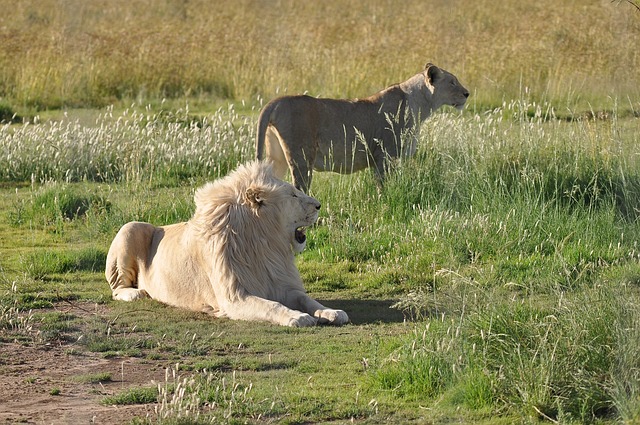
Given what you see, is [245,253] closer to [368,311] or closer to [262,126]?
[368,311]

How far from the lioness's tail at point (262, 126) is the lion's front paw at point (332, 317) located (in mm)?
3025

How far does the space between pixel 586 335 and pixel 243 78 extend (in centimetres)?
1346

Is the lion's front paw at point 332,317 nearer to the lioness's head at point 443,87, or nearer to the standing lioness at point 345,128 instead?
the standing lioness at point 345,128

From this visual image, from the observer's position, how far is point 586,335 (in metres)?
5.60

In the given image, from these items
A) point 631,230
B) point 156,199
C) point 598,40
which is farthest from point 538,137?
point 598,40

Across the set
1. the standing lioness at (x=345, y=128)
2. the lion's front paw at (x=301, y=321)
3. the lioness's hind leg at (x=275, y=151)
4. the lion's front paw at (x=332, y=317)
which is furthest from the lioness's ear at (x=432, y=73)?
the lion's front paw at (x=301, y=321)

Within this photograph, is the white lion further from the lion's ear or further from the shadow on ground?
the shadow on ground

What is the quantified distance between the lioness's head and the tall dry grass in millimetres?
1810

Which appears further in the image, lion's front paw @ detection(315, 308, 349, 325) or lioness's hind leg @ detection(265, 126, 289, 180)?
lioness's hind leg @ detection(265, 126, 289, 180)

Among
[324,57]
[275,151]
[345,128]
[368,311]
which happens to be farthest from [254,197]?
[324,57]

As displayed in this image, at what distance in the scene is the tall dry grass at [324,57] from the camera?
665 inches

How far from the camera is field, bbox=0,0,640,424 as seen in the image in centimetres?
559

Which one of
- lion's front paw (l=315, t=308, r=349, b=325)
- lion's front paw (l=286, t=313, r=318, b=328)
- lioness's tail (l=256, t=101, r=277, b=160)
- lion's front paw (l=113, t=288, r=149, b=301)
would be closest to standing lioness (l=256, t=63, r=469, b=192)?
lioness's tail (l=256, t=101, r=277, b=160)

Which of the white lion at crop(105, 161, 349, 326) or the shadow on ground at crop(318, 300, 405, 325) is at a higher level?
the white lion at crop(105, 161, 349, 326)
